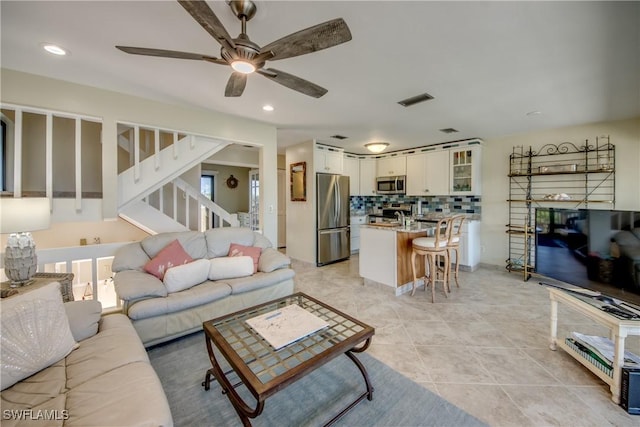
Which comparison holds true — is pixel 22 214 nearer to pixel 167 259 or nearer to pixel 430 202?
pixel 167 259

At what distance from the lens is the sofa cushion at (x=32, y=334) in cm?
120

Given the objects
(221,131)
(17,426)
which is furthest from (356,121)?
(17,426)

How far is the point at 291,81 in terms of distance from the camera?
1818 mm

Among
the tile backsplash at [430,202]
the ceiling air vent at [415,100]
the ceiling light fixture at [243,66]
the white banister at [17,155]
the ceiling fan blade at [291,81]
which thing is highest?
the ceiling air vent at [415,100]

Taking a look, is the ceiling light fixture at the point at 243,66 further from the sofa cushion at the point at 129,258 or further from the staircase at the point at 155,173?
the sofa cushion at the point at 129,258

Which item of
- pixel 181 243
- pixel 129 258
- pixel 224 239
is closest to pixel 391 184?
pixel 224 239

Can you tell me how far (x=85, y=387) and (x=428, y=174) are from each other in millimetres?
5498

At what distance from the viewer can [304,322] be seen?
1.71 metres

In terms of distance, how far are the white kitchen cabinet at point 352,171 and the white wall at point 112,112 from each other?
2.36m

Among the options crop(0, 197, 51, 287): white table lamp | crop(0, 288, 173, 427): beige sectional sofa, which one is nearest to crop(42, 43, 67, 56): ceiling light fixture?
crop(0, 197, 51, 287): white table lamp

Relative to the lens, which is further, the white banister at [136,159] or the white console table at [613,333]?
the white banister at [136,159]

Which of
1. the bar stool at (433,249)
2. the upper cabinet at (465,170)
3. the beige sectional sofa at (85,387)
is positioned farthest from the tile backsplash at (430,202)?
the beige sectional sofa at (85,387)

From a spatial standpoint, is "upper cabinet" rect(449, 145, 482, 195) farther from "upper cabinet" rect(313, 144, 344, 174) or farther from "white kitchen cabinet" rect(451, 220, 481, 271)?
"upper cabinet" rect(313, 144, 344, 174)

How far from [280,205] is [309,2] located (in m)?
5.40
